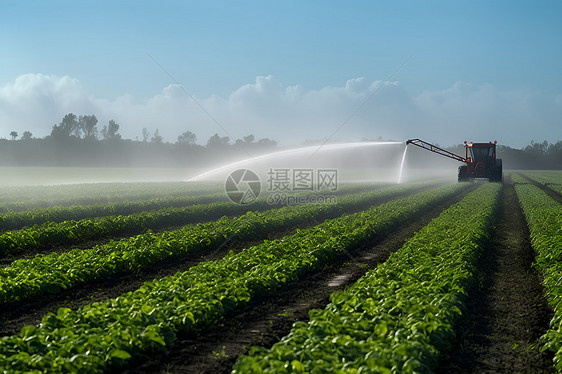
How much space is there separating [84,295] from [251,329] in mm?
3640

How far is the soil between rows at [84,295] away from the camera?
752 centimetres

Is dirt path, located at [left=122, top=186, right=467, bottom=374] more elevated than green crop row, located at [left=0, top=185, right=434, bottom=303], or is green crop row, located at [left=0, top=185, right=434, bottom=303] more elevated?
green crop row, located at [left=0, top=185, right=434, bottom=303]

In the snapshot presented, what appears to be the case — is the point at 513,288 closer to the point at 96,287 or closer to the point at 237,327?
the point at 237,327

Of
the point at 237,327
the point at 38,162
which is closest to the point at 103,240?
the point at 237,327

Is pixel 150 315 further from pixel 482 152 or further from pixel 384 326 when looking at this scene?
pixel 482 152

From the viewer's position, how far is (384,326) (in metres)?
5.73

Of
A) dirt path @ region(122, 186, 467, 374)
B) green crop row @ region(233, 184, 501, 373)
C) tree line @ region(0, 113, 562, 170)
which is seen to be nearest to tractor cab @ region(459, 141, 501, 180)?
dirt path @ region(122, 186, 467, 374)

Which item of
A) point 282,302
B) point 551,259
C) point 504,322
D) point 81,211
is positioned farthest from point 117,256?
point 81,211

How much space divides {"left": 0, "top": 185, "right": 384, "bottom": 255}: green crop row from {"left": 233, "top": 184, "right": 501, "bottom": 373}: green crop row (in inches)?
402

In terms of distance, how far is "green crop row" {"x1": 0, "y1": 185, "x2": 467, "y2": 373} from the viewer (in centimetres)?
514

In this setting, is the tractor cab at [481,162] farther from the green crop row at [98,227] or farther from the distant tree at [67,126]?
the distant tree at [67,126]

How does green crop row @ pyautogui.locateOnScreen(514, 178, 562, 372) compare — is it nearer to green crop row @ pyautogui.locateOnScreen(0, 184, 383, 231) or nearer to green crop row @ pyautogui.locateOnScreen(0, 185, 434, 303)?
green crop row @ pyautogui.locateOnScreen(0, 185, 434, 303)

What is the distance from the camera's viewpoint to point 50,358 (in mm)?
4918

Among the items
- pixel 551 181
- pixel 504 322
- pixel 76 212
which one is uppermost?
pixel 551 181
